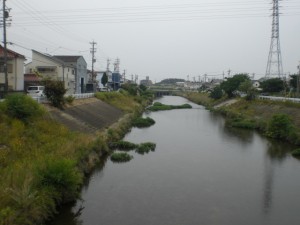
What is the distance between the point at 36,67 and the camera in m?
51.1

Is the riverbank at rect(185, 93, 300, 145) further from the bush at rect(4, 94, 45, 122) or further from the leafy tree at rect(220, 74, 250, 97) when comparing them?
the bush at rect(4, 94, 45, 122)

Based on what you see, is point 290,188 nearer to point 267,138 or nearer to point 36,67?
point 267,138

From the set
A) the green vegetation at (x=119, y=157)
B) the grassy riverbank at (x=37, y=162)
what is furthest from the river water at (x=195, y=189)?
the grassy riverbank at (x=37, y=162)

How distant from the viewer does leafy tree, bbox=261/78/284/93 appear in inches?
2489

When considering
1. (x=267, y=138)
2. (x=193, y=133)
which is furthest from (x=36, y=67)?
(x=267, y=138)

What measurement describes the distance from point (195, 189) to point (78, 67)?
45.7 meters

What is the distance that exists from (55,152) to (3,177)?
444cm

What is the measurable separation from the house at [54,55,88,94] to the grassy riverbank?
35.1m

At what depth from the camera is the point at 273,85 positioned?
2518 inches

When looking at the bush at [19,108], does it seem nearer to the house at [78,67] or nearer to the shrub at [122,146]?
the shrub at [122,146]

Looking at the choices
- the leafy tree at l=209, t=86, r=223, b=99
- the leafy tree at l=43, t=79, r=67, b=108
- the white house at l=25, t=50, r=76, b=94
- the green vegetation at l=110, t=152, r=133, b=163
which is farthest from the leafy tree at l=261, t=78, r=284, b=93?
the green vegetation at l=110, t=152, r=133, b=163

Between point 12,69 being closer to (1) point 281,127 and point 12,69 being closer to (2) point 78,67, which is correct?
(2) point 78,67

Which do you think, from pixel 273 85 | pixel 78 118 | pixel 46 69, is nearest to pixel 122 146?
pixel 78 118

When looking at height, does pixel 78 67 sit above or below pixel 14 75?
above
